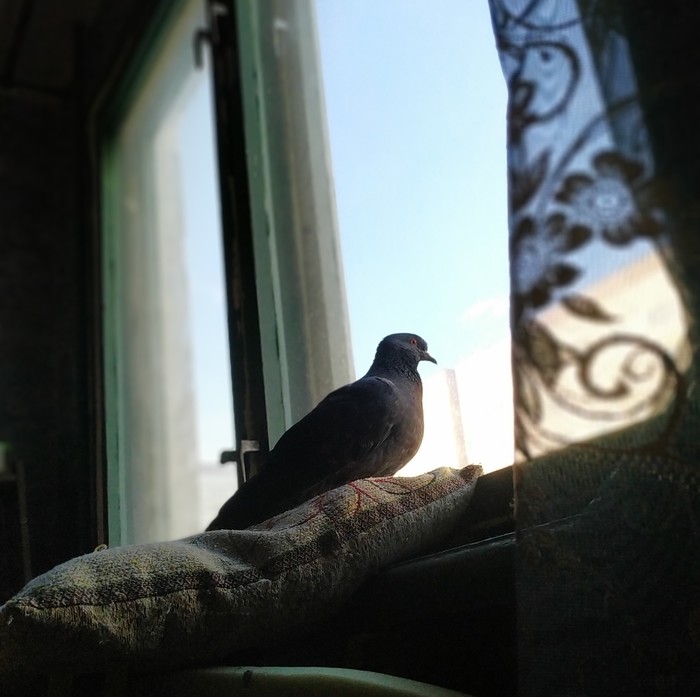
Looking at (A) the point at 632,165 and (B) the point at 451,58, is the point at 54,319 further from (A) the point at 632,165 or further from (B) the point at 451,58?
(A) the point at 632,165

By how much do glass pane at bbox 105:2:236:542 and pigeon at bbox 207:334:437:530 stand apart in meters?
0.83

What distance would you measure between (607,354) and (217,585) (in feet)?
1.26

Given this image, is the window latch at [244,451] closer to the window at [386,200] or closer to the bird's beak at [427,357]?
the window at [386,200]

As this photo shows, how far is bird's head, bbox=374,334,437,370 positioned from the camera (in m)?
0.88

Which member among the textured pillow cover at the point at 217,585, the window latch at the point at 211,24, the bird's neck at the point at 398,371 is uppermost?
the window latch at the point at 211,24

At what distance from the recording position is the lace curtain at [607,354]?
41 centimetres

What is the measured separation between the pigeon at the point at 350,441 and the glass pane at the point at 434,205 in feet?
0.09

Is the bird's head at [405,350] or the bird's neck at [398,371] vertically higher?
the bird's head at [405,350]

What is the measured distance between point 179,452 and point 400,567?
4.53ft

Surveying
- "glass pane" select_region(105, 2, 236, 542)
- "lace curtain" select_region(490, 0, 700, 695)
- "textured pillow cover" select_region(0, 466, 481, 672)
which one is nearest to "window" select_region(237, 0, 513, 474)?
"textured pillow cover" select_region(0, 466, 481, 672)

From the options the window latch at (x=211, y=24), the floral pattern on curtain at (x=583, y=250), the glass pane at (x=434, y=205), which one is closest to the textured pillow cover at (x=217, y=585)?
the glass pane at (x=434, y=205)

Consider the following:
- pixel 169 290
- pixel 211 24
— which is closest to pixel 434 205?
pixel 211 24

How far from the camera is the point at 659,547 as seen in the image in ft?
1.44

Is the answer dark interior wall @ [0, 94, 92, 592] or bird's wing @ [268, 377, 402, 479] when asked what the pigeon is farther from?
dark interior wall @ [0, 94, 92, 592]
